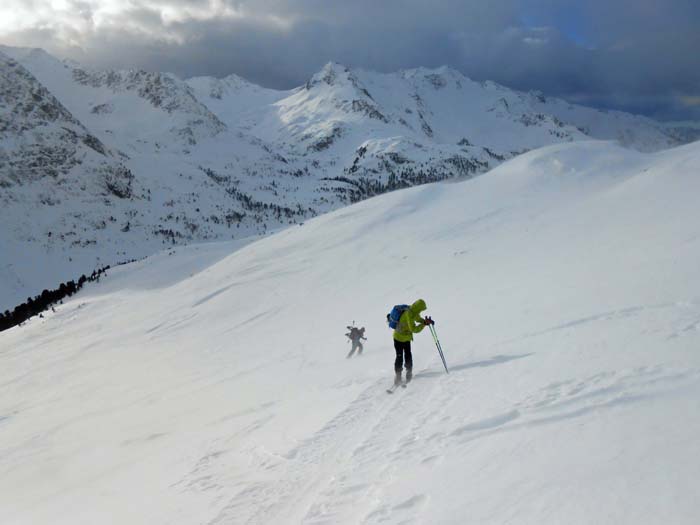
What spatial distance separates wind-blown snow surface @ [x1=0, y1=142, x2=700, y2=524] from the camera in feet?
18.0

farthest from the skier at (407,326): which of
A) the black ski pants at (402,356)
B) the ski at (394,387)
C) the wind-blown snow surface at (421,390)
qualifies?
the wind-blown snow surface at (421,390)

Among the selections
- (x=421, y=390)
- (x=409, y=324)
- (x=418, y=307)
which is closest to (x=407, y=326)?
(x=409, y=324)

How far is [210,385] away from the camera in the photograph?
1485cm

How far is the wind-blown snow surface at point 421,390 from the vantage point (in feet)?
18.0

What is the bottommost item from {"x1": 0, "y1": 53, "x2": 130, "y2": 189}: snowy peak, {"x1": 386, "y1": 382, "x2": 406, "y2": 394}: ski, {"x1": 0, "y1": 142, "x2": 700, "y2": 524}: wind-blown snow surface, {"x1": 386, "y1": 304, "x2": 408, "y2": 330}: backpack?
{"x1": 386, "y1": 382, "x2": 406, "y2": 394}: ski

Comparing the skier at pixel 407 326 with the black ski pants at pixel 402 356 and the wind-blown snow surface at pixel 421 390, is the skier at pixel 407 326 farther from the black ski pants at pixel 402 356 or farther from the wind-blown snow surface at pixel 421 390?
the wind-blown snow surface at pixel 421 390

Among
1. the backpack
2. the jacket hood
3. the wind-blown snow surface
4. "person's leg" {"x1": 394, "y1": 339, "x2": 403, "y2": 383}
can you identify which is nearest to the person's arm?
the jacket hood

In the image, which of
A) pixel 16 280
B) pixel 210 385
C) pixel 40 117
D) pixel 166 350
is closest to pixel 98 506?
pixel 210 385

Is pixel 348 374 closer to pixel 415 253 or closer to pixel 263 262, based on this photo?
pixel 415 253

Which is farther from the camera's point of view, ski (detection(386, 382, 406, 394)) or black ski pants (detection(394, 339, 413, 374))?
black ski pants (detection(394, 339, 413, 374))

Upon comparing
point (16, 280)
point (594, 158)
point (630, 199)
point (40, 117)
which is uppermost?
point (40, 117)

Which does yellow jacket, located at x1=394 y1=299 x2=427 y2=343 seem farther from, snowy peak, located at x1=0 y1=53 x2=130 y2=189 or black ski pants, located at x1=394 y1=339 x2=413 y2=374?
snowy peak, located at x1=0 y1=53 x2=130 y2=189

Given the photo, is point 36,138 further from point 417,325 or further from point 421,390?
point 421,390

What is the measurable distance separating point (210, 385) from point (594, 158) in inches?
1173
